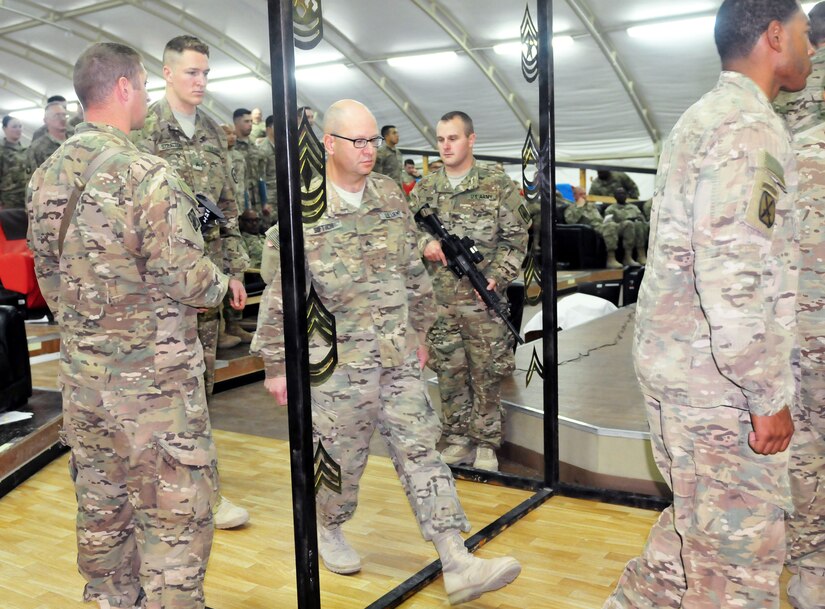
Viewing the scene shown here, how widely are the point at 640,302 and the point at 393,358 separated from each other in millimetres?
873

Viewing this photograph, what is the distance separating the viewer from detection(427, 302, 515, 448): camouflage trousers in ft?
12.6

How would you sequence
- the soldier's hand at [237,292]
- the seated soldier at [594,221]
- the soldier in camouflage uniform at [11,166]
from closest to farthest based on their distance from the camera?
the soldier's hand at [237,292] < the soldier in camouflage uniform at [11,166] < the seated soldier at [594,221]

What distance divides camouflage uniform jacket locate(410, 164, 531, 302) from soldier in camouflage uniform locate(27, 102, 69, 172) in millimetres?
4045

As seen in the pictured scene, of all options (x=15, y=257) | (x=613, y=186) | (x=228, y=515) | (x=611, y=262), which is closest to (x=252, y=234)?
(x=15, y=257)

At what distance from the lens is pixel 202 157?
3.20 metres

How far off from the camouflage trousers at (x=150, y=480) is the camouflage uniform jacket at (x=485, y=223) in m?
1.80

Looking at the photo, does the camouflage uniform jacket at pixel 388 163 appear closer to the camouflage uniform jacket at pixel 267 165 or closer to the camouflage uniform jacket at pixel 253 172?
the camouflage uniform jacket at pixel 267 165

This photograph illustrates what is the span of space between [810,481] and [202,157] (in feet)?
7.53

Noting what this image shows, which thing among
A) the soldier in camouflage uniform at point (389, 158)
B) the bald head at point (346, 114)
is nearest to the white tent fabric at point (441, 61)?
the soldier in camouflage uniform at point (389, 158)

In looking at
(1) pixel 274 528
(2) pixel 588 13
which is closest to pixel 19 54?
(2) pixel 588 13

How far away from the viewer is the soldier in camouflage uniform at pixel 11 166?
8070 mm

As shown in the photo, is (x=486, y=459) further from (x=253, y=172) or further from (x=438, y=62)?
(x=438, y=62)

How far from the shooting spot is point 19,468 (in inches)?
152

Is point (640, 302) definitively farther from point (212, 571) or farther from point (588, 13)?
point (588, 13)
